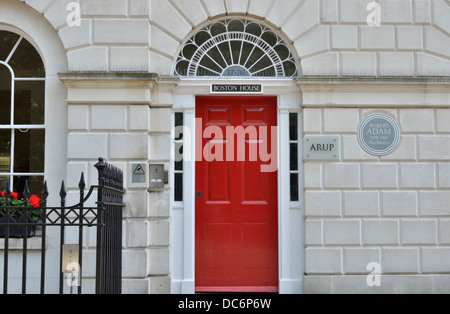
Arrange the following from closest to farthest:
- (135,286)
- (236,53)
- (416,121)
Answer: (135,286)
(416,121)
(236,53)

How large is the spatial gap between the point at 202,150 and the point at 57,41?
2.65 meters

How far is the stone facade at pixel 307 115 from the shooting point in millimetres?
8250

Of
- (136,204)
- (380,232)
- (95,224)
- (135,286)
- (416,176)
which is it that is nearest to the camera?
(95,224)

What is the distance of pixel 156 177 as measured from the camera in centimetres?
835

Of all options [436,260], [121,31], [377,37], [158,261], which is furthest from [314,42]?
[158,261]

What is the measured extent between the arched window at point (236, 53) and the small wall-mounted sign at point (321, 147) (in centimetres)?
109

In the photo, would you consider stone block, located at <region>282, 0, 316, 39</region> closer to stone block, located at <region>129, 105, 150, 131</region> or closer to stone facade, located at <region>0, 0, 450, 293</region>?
stone facade, located at <region>0, 0, 450, 293</region>

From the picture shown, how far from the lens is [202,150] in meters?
8.67

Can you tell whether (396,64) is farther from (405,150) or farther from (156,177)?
(156,177)

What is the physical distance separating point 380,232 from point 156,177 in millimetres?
3308

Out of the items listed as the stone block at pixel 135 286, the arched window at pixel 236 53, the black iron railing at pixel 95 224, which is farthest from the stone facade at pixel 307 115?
the black iron railing at pixel 95 224
